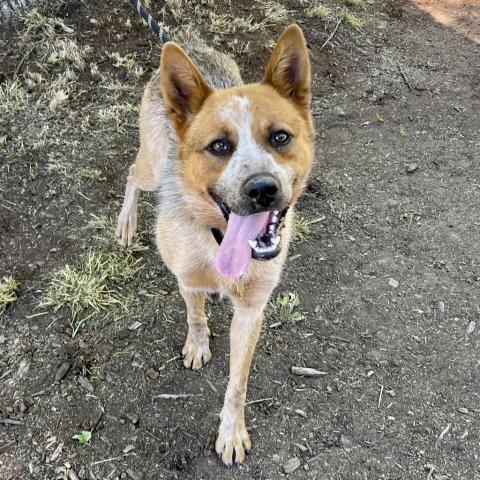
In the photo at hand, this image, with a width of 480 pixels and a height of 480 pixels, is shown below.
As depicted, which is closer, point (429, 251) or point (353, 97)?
point (429, 251)

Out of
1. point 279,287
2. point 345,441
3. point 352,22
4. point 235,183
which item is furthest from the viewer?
point 352,22

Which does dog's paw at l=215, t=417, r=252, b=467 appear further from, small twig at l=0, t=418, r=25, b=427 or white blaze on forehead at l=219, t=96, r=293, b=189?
white blaze on forehead at l=219, t=96, r=293, b=189

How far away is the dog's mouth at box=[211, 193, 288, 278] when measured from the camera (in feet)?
9.13

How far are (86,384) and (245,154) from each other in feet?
6.20

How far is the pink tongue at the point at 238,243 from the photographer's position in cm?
278

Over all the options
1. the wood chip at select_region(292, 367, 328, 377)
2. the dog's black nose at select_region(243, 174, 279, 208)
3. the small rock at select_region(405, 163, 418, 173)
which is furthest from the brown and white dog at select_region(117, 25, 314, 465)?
the small rock at select_region(405, 163, 418, 173)

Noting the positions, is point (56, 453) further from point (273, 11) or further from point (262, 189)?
point (273, 11)

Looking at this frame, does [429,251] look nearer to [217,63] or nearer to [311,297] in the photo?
[311,297]

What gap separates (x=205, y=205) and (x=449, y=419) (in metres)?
2.15

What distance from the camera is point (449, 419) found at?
3.51 m

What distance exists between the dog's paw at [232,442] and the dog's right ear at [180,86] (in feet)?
5.87

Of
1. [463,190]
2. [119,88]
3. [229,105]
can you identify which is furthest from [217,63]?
[463,190]

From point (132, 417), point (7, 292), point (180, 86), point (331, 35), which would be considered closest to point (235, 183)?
point (180, 86)

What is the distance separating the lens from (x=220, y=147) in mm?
2818
